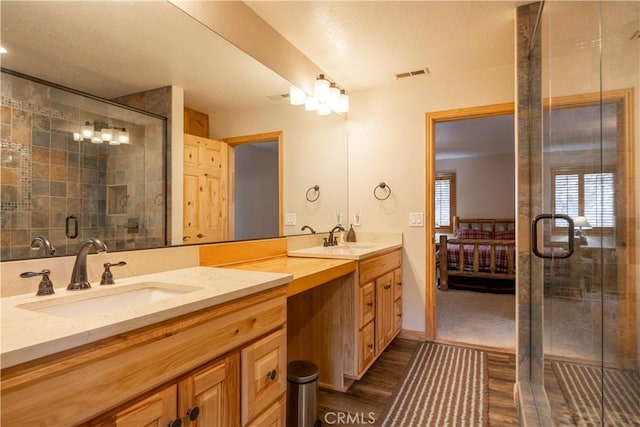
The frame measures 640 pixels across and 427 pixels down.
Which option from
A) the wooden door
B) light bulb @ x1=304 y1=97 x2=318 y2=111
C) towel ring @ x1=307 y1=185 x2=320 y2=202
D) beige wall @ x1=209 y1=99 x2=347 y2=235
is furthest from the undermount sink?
light bulb @ x1=304 y1=97 x2=318 y2=111

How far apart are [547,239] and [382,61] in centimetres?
175

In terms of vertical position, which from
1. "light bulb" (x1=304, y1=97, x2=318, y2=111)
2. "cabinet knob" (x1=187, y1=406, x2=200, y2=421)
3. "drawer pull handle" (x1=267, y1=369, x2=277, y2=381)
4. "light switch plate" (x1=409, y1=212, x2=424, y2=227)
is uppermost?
"light bulb" (x1=304, y1=97, x2=318, y2=111)

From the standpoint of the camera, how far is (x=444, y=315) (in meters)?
3.73

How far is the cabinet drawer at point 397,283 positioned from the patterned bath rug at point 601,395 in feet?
4.34

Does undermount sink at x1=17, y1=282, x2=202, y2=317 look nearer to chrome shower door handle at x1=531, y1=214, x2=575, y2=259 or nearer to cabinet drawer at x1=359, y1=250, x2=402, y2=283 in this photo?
cabinet drawer at x1=359, y1=250, x2=402, y2=283

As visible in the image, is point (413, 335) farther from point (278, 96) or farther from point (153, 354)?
point (153, 354)

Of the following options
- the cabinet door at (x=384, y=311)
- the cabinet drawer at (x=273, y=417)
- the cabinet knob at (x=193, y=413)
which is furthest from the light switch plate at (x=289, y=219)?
the cabinet knob at (x=193, y=413)

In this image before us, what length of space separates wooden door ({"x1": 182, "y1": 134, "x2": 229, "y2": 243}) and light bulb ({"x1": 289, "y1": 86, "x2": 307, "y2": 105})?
0.81 metres

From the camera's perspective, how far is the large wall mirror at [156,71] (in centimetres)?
112

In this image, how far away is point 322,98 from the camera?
2.76 meters

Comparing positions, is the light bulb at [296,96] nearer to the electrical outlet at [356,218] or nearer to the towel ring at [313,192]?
the towel ring at [313,192]

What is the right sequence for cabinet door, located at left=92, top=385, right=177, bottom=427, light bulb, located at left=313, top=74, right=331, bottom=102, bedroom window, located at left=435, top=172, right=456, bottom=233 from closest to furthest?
A: cabinet door, located at left=92, top=385, right=177, bottom=427
light bulb, located at left=313, top=74, right=331, bottom=102
bedroom window, located at left=435, top=172, right=456, bottom=233

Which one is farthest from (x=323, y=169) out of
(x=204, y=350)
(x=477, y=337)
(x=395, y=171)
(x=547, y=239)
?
(x=204, y=350)

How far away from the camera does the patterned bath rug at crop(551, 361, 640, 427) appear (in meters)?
1.48
